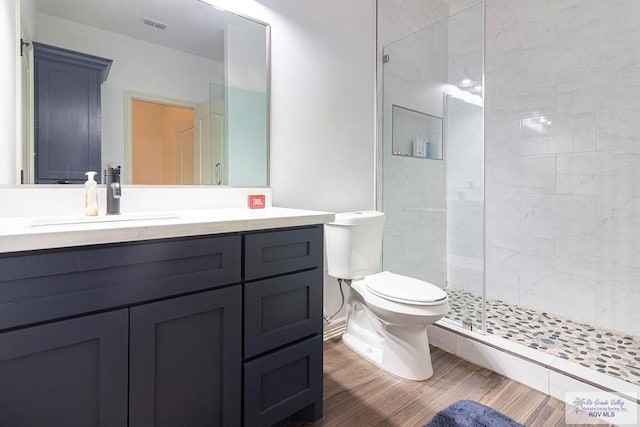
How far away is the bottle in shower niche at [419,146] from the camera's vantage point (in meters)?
2.59

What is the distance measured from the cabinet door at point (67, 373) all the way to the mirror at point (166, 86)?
706 mm

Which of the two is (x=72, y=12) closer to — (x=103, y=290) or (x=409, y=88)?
(x=103, y=290)

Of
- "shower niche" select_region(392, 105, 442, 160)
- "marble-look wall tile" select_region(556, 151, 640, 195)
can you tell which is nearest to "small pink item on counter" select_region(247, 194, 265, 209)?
"shower niche" select_region(392, 105, 442, 160)

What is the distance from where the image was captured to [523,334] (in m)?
2.07

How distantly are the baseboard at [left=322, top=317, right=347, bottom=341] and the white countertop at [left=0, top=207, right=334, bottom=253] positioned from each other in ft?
3.53

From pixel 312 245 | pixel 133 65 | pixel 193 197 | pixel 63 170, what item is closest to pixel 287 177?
pixel 193 197

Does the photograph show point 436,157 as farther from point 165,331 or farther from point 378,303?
point 165,331

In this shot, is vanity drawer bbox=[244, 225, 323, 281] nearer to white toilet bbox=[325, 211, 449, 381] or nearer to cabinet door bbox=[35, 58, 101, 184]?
white toilet bbox=[325, 211, 449, 381]

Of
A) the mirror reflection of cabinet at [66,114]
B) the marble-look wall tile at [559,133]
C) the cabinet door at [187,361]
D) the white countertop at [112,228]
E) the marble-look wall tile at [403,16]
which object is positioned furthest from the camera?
the marble-look wall tile at [403,16]

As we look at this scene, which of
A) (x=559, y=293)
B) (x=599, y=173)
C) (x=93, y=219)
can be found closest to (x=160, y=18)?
(x=93, y=219)

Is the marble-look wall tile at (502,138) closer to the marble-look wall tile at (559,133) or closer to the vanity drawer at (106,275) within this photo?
the marble-look wall tile at (559,133)

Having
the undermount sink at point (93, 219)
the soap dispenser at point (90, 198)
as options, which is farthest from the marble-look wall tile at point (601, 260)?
the soap dispenser at point (90, 198)

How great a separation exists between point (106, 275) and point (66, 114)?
768mm

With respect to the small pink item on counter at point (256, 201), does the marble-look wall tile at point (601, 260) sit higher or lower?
lower
